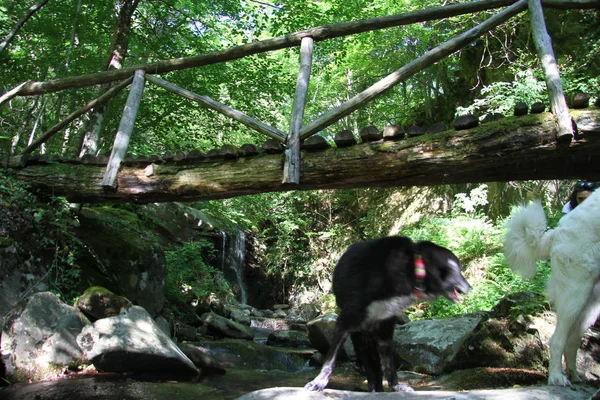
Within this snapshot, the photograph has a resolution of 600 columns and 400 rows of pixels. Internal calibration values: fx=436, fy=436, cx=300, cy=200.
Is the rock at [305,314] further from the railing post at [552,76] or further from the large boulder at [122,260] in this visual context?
the railing post at [552,76]

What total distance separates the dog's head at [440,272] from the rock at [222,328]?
257 inches

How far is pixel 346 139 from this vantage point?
15.1 feet

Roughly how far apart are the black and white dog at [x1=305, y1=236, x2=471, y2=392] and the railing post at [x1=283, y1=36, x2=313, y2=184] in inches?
57.7

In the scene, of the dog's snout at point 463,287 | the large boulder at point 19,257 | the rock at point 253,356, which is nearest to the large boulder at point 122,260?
the large boulder at point 19,257

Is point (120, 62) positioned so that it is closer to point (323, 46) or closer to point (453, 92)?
point (323, 46)

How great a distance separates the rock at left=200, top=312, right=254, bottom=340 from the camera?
357 inches

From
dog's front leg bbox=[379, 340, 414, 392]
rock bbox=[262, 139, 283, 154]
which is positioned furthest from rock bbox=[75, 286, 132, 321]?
dog's front leg bbox=[379, 340, 414, 392]

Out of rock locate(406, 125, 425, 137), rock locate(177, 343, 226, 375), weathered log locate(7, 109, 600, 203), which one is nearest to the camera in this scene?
weathered log locate(7, 109, 600, 203)

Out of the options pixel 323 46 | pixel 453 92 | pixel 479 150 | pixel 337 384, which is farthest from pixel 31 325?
pixel 453 92

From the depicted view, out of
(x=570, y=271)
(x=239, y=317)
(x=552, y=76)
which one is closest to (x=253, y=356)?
(x=239, y=317)

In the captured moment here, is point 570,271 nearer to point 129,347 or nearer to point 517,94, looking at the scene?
point 129,347

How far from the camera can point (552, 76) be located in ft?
13.6

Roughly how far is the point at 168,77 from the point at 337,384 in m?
7.22

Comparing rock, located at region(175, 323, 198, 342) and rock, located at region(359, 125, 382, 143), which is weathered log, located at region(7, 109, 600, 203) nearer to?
rock, located at region(359, 125, 382, 143)
